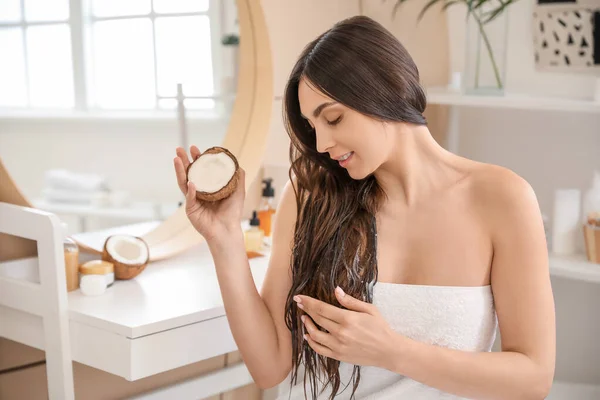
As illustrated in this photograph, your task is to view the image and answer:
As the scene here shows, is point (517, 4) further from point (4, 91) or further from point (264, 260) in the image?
point (4, 91)

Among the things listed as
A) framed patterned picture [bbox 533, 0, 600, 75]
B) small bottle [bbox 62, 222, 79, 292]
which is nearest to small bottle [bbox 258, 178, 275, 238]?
small bottle [bbox 62, 222, 79, 292]

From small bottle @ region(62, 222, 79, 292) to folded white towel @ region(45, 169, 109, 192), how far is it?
0.41 feet

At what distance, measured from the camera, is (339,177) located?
1300 millimetres

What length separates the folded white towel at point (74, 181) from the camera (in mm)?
1571

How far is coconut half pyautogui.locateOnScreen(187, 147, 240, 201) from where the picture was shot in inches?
47.4

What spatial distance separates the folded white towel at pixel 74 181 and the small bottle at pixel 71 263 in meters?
0.13

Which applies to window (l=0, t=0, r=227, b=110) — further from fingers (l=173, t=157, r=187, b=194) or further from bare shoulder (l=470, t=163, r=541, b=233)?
bare shoulder (l=470, t=163, r=541, b=233)

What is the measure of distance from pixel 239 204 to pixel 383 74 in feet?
1.08

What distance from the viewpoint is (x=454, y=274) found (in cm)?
123

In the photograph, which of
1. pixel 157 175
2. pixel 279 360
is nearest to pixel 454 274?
pixel 279 360

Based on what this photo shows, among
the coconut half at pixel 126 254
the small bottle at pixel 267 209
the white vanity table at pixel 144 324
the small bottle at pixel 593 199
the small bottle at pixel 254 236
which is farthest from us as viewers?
the small bottle at pixel 267 209

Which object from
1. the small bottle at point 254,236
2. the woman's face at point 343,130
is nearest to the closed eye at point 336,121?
the woman's face at point 343,130

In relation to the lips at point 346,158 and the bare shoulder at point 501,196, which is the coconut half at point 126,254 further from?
the bare shoulder at point 501,196

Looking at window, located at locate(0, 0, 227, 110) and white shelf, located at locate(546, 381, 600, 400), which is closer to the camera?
window, located at locate(0, 0, 227, 110)
